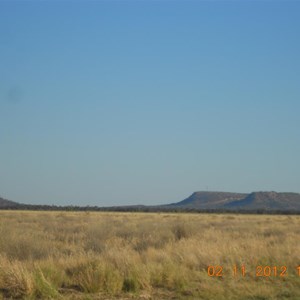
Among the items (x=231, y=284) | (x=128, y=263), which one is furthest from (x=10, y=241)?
(x=231, y=284)

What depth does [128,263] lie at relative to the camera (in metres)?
15.1

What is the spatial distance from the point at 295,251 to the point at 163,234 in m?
7.89

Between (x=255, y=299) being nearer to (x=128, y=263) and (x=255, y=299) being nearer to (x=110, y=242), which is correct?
(x=128, y=263)

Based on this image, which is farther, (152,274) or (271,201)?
(271,201)
